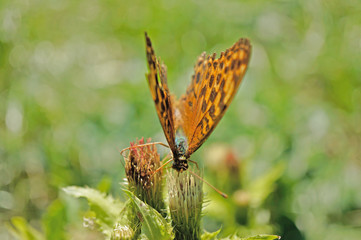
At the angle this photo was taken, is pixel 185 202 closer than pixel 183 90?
Yes

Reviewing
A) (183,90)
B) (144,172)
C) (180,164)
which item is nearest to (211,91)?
(180,164)

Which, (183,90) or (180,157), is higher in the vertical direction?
(183,90)

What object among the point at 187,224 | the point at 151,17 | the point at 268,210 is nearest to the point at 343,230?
the point at 268,210

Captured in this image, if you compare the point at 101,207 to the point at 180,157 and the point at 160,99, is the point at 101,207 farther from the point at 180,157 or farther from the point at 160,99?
the point at 160,99

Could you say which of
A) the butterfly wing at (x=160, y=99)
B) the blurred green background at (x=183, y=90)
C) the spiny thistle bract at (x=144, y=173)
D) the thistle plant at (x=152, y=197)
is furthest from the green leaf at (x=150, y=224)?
the blurred green background at (x=183, y=90)

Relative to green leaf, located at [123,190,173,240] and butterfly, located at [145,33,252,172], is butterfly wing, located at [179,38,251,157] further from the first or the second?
green leaf, located at [123,190,173,240]

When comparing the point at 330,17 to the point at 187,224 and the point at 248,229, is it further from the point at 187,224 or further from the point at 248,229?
the point at 187,224

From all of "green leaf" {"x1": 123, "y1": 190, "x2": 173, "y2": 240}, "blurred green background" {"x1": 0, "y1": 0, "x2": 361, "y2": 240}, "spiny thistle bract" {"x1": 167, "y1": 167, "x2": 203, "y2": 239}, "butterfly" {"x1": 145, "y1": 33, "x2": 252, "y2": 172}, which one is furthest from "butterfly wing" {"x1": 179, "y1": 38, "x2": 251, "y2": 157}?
"blurred green background" {"x1": 0, "y1": 0, "x2": 361, "y2": 240}
